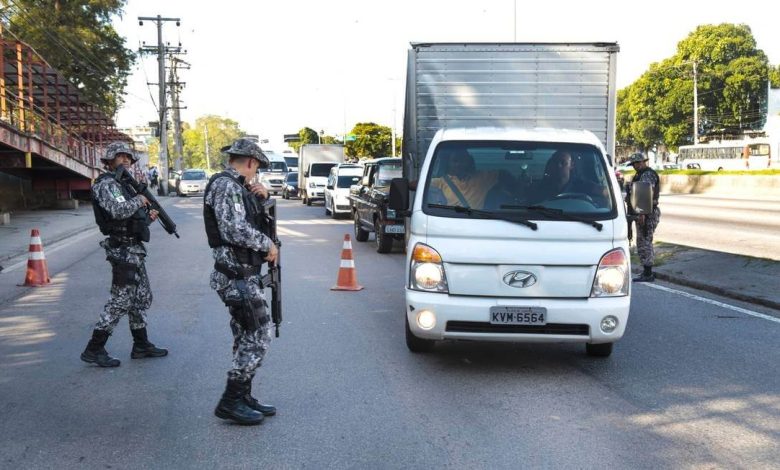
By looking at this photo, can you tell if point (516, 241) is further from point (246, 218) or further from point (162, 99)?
point (162, 99)

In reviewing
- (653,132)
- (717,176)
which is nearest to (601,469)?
(717,176)

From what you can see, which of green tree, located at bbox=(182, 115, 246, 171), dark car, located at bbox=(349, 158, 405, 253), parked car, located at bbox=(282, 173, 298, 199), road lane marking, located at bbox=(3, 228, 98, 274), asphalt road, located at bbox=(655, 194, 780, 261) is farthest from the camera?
green tree, located at bbox=(182, 115, 246, 171)

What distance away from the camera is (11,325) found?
27.6 ft

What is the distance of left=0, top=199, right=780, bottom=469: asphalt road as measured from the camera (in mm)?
4543

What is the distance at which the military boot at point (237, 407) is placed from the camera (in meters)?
5.01

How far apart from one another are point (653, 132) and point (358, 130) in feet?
95.4

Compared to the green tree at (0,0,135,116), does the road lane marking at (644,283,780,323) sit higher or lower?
lower

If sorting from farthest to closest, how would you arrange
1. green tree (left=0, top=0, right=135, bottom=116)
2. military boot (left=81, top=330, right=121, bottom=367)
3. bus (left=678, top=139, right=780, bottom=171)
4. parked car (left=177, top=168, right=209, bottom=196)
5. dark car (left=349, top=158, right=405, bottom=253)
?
bus (left=678, top=139, right=780, bottom=171) → parked car (left=177, top=168, right=209, bottom=196) → green tree (left=0, top=0, right=135, bottom=116) → dark car (left=349, top=158, right=405, bottom=253) → military boot (left=81, top=330, right=121, bottom=367)

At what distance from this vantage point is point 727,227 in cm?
1953

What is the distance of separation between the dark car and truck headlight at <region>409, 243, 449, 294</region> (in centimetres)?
736

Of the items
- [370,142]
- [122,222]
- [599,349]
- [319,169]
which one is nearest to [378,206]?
[599,349]

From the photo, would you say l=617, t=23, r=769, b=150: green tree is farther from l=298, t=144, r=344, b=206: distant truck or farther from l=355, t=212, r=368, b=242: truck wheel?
l=355, t=212, r=368, b=242: truck wheel

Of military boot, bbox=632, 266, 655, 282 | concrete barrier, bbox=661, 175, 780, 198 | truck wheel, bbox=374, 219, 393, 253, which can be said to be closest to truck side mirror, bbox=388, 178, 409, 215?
military boot, bbox=632, 266, 655, 282

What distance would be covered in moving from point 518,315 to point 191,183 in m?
42.8
